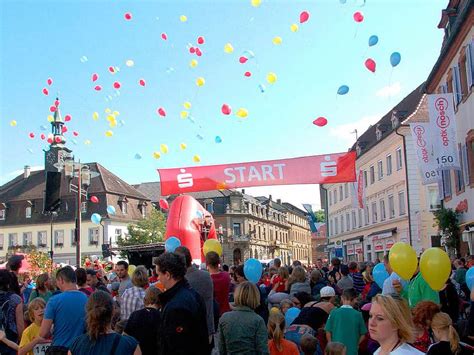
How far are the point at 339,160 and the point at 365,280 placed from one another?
5040 millimetres

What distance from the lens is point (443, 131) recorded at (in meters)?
17.8

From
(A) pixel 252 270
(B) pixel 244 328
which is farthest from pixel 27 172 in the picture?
(B) pixel 244 328

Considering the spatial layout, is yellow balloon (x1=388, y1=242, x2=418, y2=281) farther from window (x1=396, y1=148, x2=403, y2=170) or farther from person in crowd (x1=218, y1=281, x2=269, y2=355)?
window (x1=396, y1=148, x2=403, y2=170)

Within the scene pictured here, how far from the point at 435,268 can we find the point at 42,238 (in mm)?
63287

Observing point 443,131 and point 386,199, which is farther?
point 386,199

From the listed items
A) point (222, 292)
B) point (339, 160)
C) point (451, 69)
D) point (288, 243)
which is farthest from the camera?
point (288, 243)

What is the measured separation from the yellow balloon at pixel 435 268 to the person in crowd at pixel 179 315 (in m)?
4.24

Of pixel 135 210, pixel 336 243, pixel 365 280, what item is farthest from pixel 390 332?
pixel 135 210

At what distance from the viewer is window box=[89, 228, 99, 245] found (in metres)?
62.8

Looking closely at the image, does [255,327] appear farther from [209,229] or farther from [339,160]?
[209,229]

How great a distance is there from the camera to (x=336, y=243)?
54719mm

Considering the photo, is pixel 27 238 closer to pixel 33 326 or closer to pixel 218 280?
pixel 218 280

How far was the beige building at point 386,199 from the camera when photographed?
113 feet

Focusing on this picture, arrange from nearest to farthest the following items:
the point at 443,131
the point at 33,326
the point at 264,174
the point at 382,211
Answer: the point at 33,326 < the point at 264,174 < the point at 443,131 < the point at 382,211
